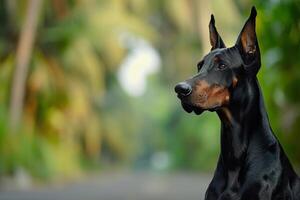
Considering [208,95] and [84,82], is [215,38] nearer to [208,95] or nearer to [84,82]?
[208,95]

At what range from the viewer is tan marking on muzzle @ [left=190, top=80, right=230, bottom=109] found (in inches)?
124

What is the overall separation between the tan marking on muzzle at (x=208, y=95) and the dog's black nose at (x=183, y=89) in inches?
1.1

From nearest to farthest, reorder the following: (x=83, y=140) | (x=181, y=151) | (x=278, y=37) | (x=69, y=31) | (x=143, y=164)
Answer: (x=278, y=37) → (x=69, y=31) → (x=83, y=140) → (x=181, y=151) → (x=143, y=164)

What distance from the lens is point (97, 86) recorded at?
28.9m

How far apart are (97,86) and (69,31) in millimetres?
4341

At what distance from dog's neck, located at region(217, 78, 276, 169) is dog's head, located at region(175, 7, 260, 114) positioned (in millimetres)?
49

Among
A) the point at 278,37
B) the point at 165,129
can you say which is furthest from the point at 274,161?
the point at 165,129

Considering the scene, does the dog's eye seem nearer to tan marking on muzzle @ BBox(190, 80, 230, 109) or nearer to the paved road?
tan marking on muzzle @ BBox(190, 80, 230, 109)

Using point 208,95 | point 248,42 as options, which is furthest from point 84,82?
point 208,95

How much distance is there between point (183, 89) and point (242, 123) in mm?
407

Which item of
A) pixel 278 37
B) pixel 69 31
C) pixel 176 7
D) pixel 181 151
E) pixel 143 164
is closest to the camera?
pixel 278 37

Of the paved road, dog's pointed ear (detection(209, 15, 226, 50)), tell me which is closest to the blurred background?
the paved road

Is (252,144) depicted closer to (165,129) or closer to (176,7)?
(176,7)

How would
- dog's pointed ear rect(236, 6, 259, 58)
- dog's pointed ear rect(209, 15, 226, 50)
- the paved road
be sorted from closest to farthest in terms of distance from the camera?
dog's pointed ear rect(236, 6, 259, 58) → dog's pointed ear rect(209, 15, 226, 50) → the paved road
